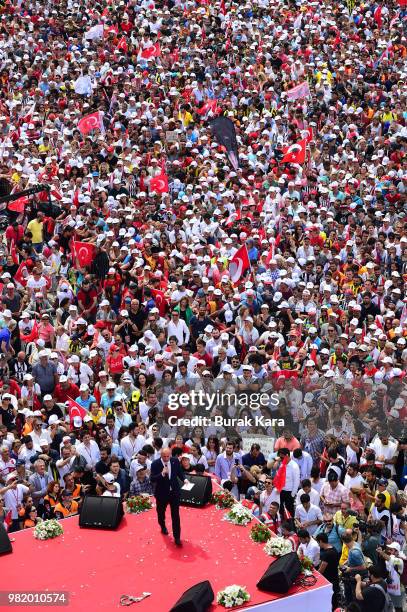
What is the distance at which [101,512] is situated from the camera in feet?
59.7

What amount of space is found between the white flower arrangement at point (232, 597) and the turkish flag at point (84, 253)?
29.4ft

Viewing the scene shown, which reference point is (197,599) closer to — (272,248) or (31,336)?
(31,336)

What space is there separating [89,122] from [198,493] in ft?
39.0

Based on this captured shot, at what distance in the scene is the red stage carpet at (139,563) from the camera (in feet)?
54.2

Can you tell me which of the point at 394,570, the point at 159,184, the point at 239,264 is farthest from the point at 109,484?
the point at 159,184

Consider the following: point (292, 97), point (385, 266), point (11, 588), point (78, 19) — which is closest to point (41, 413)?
point (11, 588)

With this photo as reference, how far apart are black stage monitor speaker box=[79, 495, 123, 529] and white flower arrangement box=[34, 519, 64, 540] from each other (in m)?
0.34

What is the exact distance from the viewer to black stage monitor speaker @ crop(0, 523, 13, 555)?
17.6 meters

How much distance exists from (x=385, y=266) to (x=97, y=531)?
8674 mm

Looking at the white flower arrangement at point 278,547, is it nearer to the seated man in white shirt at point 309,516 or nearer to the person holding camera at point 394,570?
the person holding camera at point 394,570

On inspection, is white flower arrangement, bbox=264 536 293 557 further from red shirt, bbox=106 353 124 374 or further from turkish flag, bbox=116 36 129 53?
turkish flag, bbox=116 36 129 53

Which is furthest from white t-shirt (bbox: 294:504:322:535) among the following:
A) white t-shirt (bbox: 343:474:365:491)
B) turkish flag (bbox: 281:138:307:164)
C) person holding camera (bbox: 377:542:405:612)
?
turkish flag (bbox: 281:138:307:164)

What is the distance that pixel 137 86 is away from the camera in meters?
31.6

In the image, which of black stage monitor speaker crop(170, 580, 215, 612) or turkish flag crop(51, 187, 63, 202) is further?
turkish flag crop(51, 187, 63, 202)
